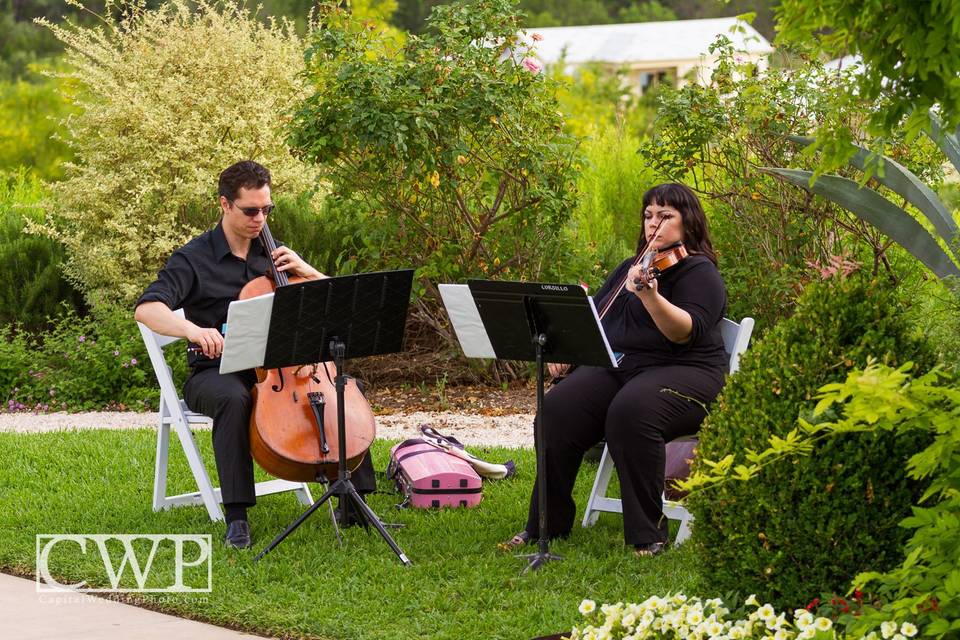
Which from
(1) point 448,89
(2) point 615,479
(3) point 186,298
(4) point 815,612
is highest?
(1) point 448,89

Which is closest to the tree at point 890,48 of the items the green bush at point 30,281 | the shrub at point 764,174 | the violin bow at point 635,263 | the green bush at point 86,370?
Result: the violin bow at point 635,263

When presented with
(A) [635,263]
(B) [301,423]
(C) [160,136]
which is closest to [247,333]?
(B) [301,423]

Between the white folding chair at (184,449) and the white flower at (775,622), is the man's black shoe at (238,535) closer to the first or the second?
the white folding chair at (184,449)

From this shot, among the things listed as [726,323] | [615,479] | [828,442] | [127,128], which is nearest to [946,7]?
[828,442]

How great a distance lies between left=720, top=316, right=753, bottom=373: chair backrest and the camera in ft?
17.1

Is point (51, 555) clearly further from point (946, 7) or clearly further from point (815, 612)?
point (946, 7)

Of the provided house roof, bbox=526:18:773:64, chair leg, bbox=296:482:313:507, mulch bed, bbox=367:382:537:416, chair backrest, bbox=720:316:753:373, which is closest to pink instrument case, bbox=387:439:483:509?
chair leg, bbox=296:482:313:507

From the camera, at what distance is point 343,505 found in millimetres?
5355

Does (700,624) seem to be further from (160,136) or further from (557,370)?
(160,136)

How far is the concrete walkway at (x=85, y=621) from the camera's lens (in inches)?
159

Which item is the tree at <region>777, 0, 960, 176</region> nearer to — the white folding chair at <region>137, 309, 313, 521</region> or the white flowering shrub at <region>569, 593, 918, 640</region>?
the white flowering shrub at <region>569, 593, 918, 640</region>

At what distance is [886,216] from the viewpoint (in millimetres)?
3850

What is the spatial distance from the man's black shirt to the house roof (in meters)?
28.3

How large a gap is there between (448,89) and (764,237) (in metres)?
2.24
